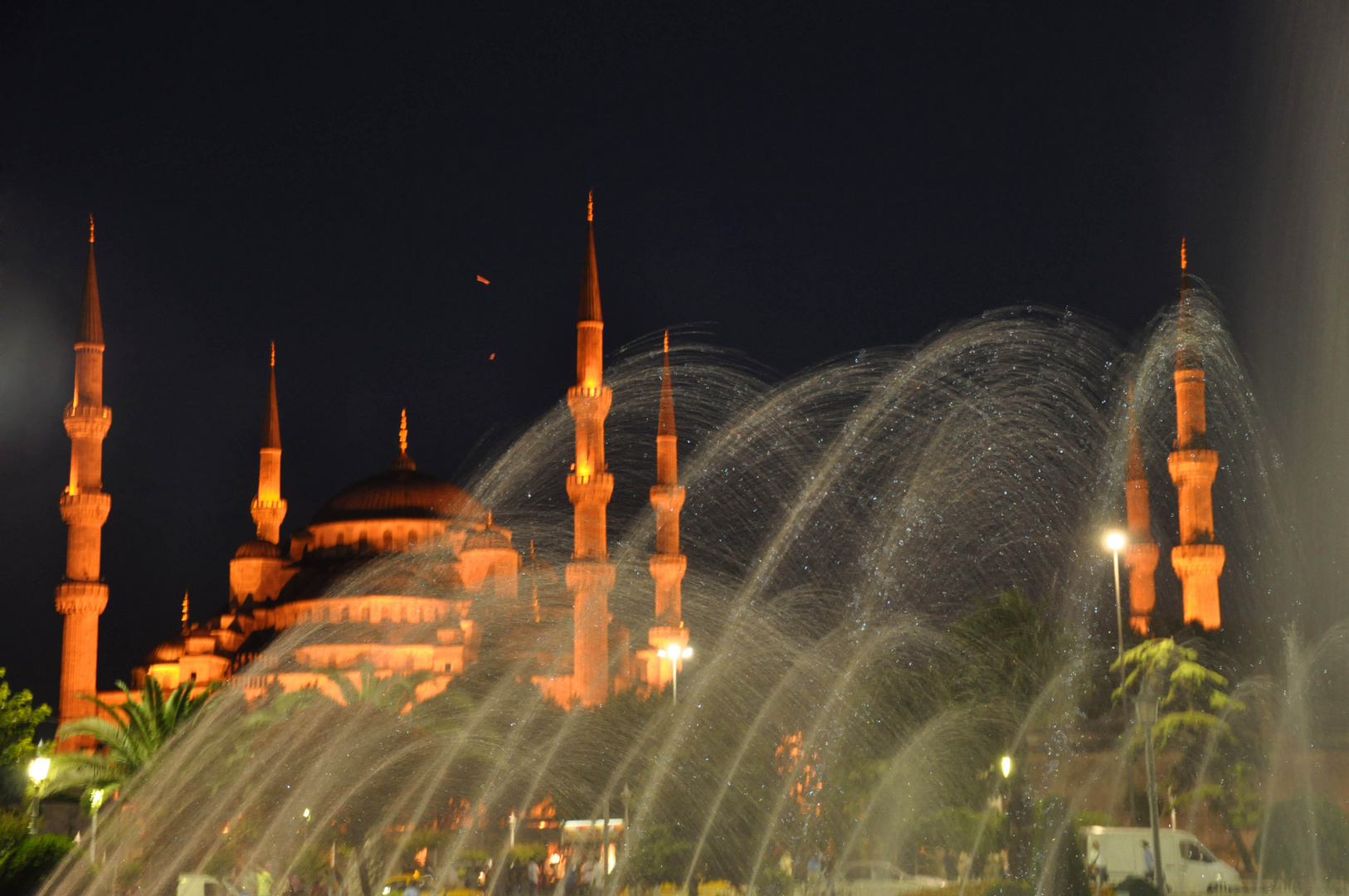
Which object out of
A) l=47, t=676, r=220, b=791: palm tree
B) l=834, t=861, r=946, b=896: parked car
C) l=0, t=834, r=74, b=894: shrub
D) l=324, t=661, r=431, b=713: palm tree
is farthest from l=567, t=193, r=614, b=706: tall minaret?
l=0, t=834, r=74, b=894: shrub

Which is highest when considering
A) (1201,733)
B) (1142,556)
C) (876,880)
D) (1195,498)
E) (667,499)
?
(667,499)

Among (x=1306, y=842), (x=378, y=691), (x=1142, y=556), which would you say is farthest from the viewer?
(x=378, y=691)

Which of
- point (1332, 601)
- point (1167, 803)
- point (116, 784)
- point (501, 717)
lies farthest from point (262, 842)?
point (1332, 601)

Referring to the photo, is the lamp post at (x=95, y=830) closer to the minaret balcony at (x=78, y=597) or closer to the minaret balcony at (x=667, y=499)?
the minaret balcony at (x=78, y=597)

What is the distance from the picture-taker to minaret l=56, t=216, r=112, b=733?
1906 inches

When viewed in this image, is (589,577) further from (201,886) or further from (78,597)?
(201,886)

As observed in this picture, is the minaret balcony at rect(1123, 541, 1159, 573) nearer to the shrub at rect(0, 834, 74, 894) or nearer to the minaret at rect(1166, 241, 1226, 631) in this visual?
the minaret at rect(1166, 241, 1226, 631)

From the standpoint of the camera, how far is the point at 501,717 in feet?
144

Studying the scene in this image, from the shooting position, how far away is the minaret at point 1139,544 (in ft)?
141

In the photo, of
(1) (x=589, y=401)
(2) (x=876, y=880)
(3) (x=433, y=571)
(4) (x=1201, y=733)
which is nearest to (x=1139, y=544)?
(4) (x=1201, y=733)

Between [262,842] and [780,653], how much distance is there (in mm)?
12878

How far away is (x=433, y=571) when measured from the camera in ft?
182

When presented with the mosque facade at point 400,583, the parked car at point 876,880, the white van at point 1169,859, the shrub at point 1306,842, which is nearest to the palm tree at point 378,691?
the mosque facade at point 400,583

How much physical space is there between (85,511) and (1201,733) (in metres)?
34.5
